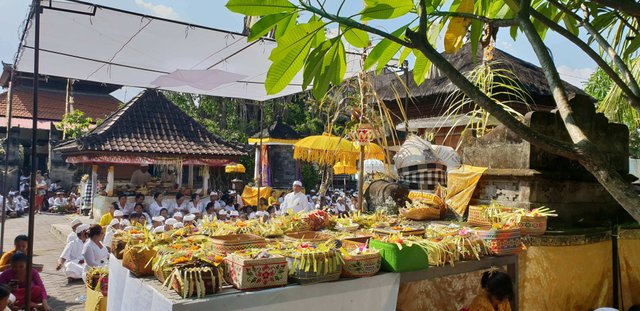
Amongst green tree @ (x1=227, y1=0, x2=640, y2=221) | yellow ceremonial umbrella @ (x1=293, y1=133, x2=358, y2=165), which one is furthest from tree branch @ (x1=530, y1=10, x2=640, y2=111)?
yellow ceremonial umbrella @ (x1=293, y1=133, x2=358, y2=165)

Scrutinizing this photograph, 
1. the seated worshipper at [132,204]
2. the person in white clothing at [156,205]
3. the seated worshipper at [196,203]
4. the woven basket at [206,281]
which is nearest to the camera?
the woven basket at [206,281]

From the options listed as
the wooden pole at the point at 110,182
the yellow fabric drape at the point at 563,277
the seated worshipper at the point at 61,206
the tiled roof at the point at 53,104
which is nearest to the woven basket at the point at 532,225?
the yellow fabric drape at the point at 563,277

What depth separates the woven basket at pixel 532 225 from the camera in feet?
16.2

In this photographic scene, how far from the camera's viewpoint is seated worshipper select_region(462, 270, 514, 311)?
13.8ft

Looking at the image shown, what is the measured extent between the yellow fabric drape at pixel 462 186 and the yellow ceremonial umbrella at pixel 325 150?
559cm

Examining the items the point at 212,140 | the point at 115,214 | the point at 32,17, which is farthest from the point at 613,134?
the point at 212,140

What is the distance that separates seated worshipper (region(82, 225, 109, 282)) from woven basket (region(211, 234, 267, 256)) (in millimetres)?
4336

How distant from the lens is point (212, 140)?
15258 millimetres

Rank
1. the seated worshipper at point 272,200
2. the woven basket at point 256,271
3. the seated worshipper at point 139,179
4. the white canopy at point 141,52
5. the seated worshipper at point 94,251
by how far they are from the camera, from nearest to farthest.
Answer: the woven basket at point 256,271
the white canopy at point 141,52
the seated worshipper at point 94,251
the seated worshipper at point 139,179
the seated worshipper at point 272,200

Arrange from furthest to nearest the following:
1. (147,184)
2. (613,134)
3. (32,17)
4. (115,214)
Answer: (147,184), (115,214), (613,134), (32,17)

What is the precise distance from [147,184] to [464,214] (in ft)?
36.6

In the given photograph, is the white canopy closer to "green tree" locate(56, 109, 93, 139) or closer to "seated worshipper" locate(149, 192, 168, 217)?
"seated worshipper" locate(149, 192, 168, 217)

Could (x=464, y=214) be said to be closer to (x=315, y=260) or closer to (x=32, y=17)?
(x=315, y=260)

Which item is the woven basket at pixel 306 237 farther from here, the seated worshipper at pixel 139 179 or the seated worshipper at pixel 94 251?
the seated worshipper at pixel 139 179
